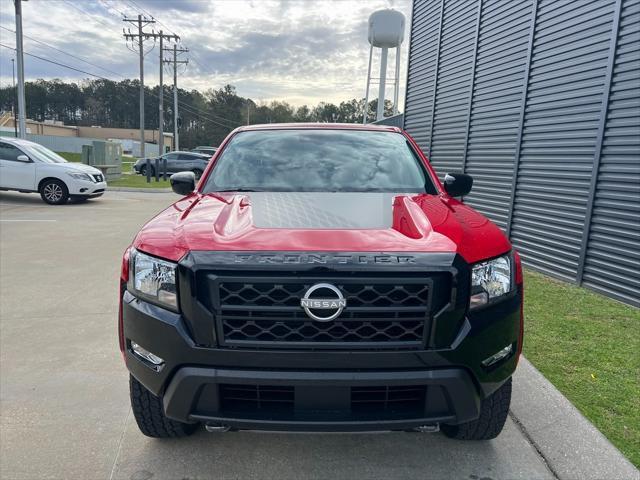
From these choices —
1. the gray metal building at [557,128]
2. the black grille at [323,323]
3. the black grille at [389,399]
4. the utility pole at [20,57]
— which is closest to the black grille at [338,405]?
the black grille at [389,399]

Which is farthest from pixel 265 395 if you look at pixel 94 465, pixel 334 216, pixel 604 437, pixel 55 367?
pixel 55 367

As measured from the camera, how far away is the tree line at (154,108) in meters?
86.1

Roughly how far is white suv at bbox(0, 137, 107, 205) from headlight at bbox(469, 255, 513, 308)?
12757 millimetres

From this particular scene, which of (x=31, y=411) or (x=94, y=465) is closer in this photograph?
(x=94, y=465)

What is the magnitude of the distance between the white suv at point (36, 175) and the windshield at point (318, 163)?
34.7 feet

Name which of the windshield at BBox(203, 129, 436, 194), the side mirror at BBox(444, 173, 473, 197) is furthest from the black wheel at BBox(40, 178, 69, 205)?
the side mirror at BBox(444, 173, 473, 197)

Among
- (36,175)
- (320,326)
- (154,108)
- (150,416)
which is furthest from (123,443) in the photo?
(154,108)

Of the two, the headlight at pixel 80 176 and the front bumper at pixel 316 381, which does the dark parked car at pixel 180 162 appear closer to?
the headlight at pixel 80 176

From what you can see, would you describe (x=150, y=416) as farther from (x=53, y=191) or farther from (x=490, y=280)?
(x=53, y=191)

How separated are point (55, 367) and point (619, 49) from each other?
6.35 m

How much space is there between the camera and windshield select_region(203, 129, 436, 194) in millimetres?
3129

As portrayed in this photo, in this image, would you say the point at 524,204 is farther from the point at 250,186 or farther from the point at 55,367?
the point at 55,367

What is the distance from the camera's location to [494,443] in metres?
2.61

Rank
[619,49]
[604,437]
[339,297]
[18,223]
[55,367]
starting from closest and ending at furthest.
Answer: [339,297]
[604,437]
[55,367]
[619,49]
[18,223]
